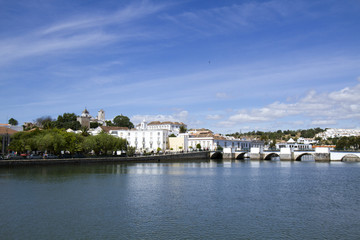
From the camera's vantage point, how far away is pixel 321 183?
37.9 meters

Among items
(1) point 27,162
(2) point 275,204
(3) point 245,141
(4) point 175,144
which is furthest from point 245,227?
(3) point 245,141

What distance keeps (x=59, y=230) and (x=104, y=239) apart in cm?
311

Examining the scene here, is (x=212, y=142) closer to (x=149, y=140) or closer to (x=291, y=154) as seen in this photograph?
(x=149, y=140)

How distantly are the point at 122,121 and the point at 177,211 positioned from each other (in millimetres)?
122516

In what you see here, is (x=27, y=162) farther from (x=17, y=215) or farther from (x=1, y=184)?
(x=17, y=215)

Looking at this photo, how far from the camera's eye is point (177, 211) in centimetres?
2309

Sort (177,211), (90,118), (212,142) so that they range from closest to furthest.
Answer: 1. (177,211)
2. (212,142)
3. (90,118)

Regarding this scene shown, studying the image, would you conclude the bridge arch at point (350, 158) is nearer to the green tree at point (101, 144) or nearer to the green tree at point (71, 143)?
the green tree at point (101, 144)

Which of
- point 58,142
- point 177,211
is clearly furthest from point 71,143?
point 177,211

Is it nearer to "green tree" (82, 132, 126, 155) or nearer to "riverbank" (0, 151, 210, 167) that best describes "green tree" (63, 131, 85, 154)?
"green tree" (82, 132, 126, 155)

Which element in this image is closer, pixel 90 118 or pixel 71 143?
pixel 71 143

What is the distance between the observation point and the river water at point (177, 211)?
18.3 meters

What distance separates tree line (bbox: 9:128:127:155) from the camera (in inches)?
2429

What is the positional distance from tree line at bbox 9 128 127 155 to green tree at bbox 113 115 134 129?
210 feet
